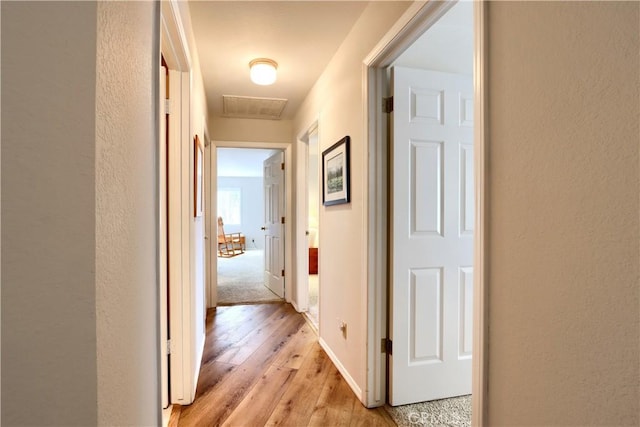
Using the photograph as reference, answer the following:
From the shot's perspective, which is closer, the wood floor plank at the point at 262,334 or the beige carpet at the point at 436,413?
the beige carpet at the point at 436,413

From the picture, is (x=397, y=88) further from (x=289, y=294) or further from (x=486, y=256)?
(x=289, y=294)

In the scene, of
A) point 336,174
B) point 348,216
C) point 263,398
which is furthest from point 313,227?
point 263,398

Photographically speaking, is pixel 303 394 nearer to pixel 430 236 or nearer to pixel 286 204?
pixel 430 236

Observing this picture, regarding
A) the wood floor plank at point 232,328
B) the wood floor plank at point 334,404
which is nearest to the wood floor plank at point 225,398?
the wood floor plank at point 232,328

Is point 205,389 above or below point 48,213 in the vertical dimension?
below

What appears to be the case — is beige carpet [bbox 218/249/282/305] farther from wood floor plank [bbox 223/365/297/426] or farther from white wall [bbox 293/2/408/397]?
wood floor plank [bbox 223/365/297/426]

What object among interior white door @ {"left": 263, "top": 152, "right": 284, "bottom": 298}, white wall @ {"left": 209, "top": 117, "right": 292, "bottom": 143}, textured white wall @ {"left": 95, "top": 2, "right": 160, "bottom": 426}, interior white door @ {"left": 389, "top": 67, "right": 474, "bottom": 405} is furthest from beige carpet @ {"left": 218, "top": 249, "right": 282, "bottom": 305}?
textured white wall @ {"left": 95, "top": 2, "right": 160, "bottom": 426}

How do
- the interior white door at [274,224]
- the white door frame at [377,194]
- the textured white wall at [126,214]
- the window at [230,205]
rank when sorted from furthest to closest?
the window at [230,205] < the interior white door at [274,224] < the white door frame at [377,194] < the textured white wall at [126,214]

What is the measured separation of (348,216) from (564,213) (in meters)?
1.49

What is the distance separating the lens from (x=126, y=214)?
77cm

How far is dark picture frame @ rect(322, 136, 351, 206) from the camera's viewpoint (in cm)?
221

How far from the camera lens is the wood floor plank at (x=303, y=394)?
5.90 ft

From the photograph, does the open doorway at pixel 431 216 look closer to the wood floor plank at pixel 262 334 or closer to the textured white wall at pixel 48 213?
the wood floor plank at pixel 262 334

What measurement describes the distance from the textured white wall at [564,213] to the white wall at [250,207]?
947 cm
